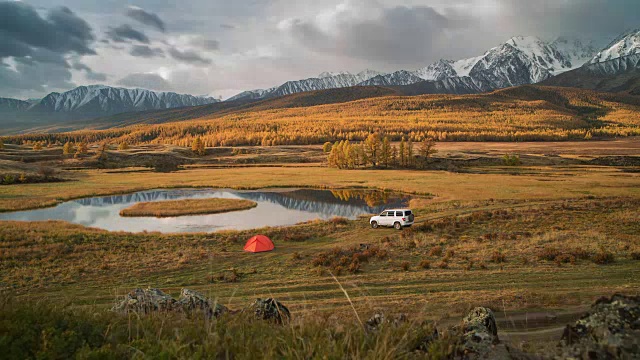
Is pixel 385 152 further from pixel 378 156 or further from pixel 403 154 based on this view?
pixel 403 154

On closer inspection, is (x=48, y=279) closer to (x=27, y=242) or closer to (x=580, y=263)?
(x=27, y=242)

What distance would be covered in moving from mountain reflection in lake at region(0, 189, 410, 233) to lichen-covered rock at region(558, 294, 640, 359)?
38.3 metres

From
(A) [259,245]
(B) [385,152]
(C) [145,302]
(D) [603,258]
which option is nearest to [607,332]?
(C) [145,302]

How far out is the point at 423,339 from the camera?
4301 millimetres

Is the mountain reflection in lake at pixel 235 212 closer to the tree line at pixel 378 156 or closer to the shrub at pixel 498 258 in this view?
the shrub at pixel 498 258

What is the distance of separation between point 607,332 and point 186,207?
55140 mm

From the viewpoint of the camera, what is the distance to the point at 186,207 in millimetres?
53781

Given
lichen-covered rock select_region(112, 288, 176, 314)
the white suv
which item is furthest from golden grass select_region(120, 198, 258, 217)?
lichen-covered rock select_region(112, 288, 176, 314)

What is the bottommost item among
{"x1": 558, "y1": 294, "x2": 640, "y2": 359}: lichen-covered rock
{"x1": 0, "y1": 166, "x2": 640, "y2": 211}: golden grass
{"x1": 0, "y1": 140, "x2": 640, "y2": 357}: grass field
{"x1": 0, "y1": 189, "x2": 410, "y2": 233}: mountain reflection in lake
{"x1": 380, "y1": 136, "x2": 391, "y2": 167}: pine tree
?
{"x1": 0, "y1": 189, "x2": 410, "y2": 233}: mountain reflection in lake

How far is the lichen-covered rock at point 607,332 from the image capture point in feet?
11.7

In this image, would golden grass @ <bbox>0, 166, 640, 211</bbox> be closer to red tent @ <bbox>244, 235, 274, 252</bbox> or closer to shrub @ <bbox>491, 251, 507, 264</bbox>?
shrub @ <bbox>491, 251, 507, 264</bbox>

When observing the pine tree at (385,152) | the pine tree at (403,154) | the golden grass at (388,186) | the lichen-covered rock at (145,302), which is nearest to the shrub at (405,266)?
the lichen-covered rock at (145,302)

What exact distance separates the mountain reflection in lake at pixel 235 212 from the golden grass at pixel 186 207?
74.6 inches

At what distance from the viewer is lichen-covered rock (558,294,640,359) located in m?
3.58
